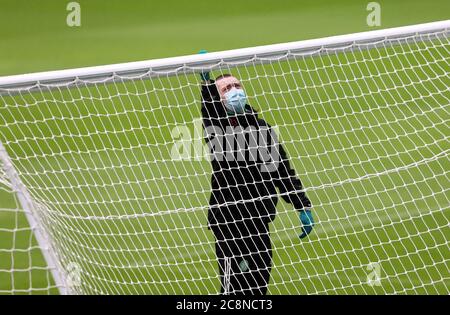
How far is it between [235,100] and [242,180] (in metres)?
0.32

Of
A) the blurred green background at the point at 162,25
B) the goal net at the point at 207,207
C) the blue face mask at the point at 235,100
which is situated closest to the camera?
the goal net at the point at 207,207

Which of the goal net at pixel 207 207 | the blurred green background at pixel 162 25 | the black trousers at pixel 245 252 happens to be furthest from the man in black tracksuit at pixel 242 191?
the blurred green background at pixel 162 25

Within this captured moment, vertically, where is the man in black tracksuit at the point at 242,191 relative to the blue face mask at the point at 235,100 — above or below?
below

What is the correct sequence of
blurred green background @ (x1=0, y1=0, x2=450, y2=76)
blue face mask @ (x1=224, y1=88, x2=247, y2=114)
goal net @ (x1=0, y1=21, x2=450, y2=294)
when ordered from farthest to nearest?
blurred green background @ (x1=0, y1=0, x2=450, y2=76) < blue face mask @ (x1=224, y1=88, x2=247, y2=114) < goal net @ (x1=0, y1=21, x2=450, y2=294)

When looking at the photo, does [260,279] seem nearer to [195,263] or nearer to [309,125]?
[195,263]

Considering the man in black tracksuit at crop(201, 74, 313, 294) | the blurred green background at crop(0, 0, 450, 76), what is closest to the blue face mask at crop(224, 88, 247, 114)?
the man in black tracksuit at crop(201, 74, 313, 294)

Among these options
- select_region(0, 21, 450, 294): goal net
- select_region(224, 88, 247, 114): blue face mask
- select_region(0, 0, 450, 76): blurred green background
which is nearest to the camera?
select_region(0, 21, 450, 294): goal net

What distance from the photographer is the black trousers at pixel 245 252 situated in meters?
2.93

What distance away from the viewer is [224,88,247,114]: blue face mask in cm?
288

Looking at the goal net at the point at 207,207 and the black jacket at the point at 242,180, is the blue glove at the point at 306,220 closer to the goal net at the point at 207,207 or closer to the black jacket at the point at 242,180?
the black jacket at the point at 242,180

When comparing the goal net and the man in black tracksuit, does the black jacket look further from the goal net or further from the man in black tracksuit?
the goal net

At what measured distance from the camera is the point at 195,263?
3.53m

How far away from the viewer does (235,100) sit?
2.89 meters

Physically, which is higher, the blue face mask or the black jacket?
the blue face mask
